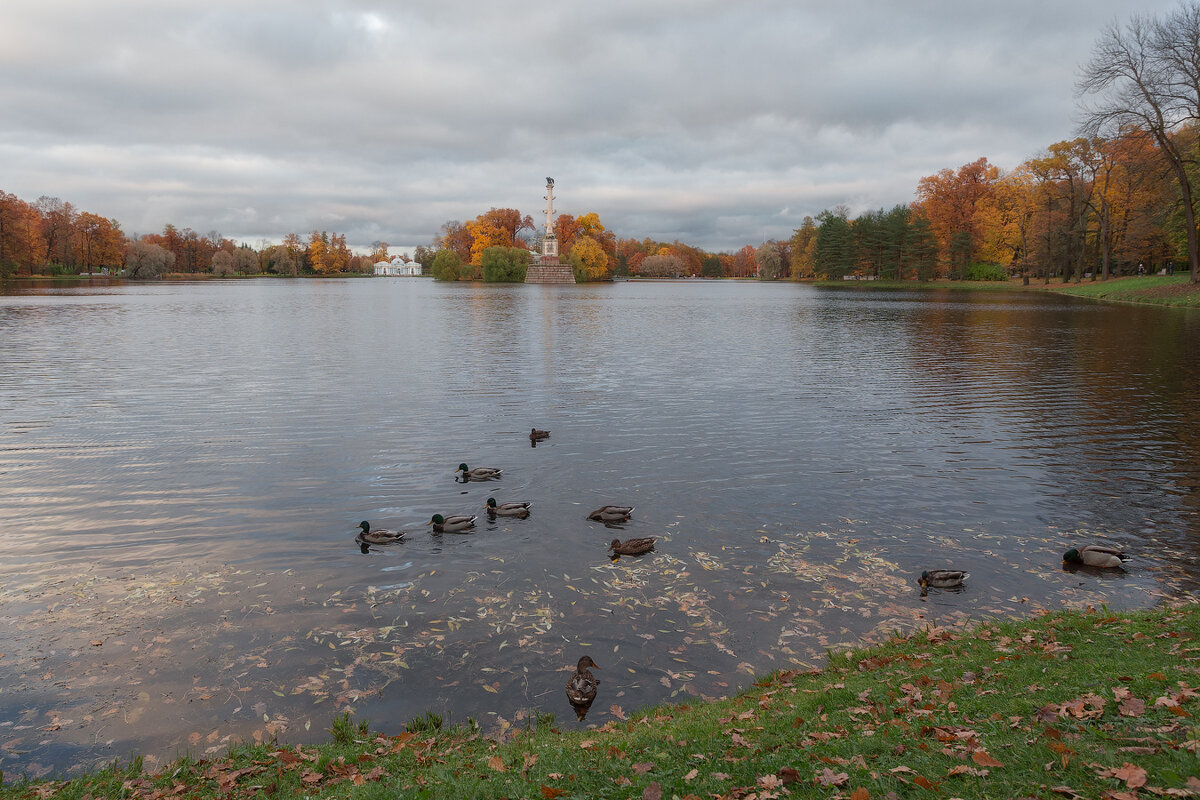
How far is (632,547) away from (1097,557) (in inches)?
313

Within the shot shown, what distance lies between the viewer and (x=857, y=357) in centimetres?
3647

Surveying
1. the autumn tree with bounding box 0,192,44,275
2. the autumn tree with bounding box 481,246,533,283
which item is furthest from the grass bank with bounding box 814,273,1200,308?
the autumn tree with bounding box 0,192,44,275

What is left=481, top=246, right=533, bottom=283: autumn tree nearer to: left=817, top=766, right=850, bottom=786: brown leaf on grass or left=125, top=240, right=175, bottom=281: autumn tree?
left=125, top=240, right=175, bottom=281: autumn tree

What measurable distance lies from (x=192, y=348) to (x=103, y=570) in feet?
99.8

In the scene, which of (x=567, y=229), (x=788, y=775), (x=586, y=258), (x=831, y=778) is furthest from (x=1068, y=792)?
(x=567, y=229)

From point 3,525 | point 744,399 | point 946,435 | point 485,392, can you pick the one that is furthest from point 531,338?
point 3,525

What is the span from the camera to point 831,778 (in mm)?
5469

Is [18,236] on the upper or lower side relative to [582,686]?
upper

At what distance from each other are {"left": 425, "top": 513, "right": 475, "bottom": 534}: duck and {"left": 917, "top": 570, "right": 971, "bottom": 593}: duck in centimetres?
821

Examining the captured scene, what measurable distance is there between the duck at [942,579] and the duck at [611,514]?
5.50 meters

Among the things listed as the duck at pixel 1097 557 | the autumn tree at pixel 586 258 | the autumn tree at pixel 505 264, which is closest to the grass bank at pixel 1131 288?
the duck at pixel 1097 557

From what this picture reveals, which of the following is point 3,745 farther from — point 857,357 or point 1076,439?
point 857,357

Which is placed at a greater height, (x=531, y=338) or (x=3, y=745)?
(x=531, y=338)

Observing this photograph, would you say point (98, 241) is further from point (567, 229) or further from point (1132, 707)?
point (1132, 707)
